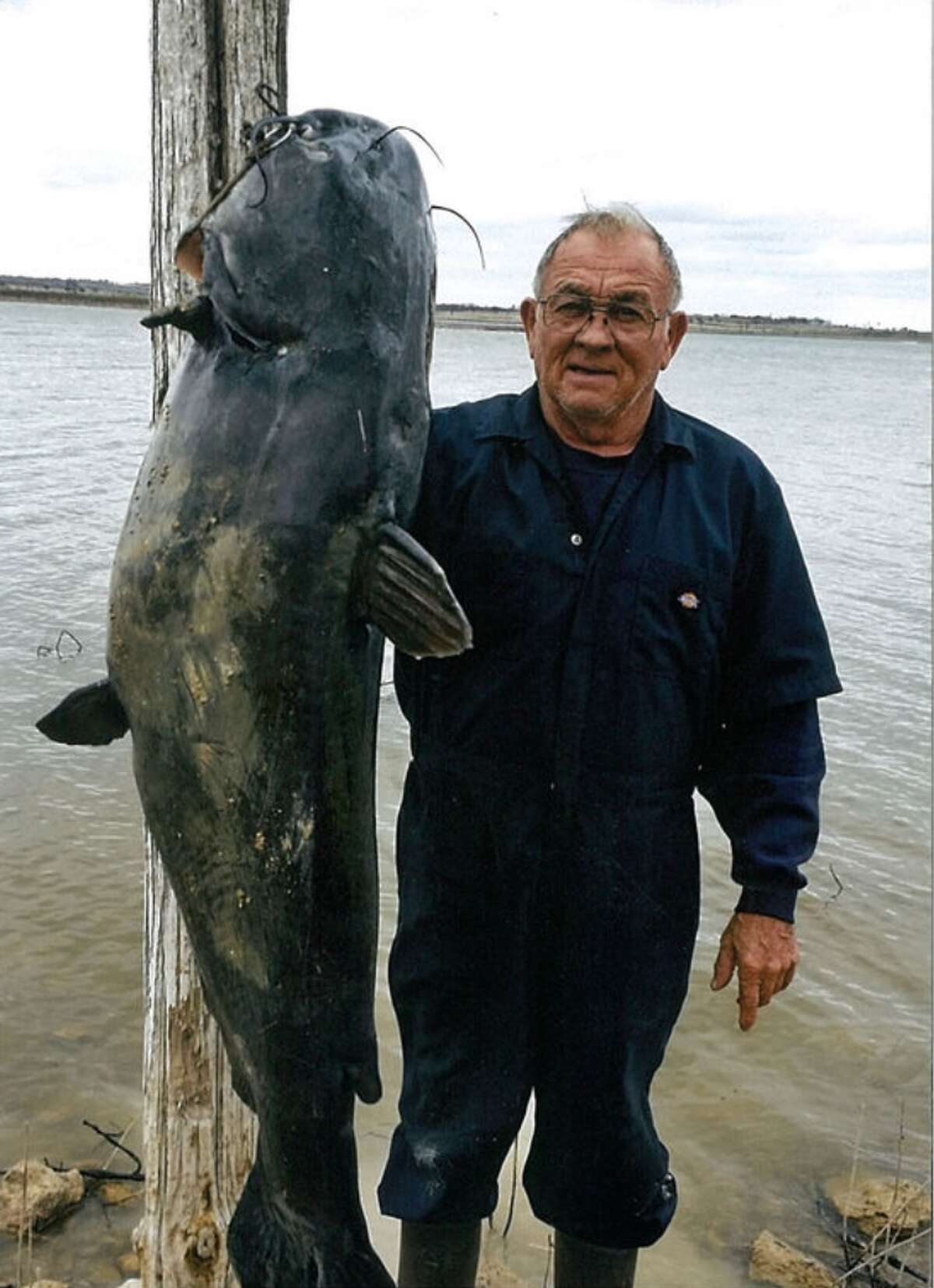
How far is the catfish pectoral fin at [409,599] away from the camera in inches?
80.7

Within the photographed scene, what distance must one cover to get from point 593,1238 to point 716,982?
2.09 feet

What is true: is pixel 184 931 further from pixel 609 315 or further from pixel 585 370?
pixel 609 315

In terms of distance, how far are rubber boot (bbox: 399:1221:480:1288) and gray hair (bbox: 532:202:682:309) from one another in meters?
2.06

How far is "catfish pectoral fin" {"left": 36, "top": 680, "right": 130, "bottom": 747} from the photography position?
7.27 feet

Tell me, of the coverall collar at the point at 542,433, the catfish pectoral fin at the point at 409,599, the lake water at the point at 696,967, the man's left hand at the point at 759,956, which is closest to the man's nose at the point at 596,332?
the coverall collar at the point at 542,433

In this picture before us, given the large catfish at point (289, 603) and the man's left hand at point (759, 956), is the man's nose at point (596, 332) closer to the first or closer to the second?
the large catfish at point (289, 603)

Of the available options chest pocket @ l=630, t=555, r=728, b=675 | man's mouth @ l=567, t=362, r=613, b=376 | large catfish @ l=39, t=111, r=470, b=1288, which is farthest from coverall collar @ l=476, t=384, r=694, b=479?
large catfish @ l=39, t=111, r=470, b=1288

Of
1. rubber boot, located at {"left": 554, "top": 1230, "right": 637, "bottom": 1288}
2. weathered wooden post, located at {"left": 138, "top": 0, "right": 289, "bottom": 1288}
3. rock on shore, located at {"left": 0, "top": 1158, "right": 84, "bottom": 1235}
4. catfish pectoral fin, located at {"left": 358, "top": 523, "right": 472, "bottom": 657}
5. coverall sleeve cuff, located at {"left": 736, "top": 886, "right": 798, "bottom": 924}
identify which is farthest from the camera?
rock on shore, located at {"left": 0, "top": 1158, "right": 84, "bottom": 1235}

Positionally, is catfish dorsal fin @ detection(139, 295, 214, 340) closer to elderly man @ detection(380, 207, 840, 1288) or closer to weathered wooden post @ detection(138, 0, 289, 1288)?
weathered wooden post @ detection(138, 0, 289, 1288)

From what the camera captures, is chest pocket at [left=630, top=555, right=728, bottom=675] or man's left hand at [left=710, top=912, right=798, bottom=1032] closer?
chest pocket at [left=630, top=555, right=728, bottom=675]

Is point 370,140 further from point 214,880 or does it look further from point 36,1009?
point 36,1009

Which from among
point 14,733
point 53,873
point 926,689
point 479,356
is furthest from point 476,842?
point 479,356

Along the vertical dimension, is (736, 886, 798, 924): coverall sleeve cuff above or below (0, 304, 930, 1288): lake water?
above

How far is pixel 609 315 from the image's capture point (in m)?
2.65
